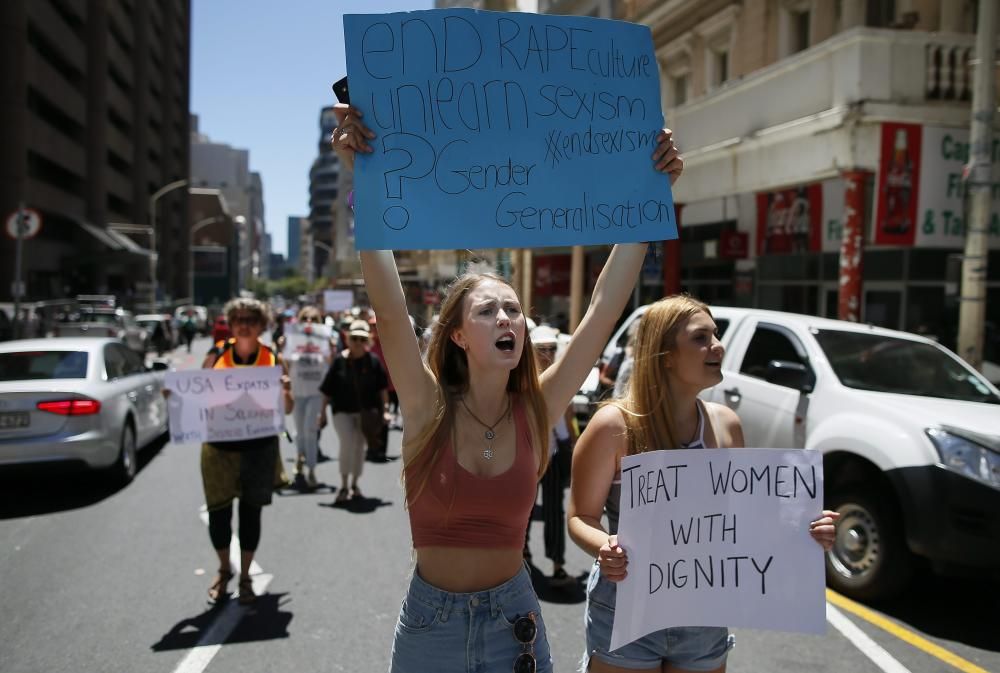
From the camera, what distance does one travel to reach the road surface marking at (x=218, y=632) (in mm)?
4363

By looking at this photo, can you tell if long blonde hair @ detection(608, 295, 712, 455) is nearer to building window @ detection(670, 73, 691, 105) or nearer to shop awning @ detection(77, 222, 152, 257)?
building window @ detection(670, 73, 691, 105)

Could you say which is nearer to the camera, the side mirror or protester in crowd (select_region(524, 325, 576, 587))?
protester in crowd (select_region(524, 325, 576, 587))

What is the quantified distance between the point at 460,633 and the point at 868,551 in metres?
4.02

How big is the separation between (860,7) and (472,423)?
43.3ft

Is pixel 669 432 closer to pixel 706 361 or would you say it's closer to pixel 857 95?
pixel 706 361

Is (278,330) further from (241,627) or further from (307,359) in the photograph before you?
(241,627)

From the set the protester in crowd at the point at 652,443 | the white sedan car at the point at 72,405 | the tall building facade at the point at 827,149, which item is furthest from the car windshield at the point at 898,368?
the white sedan car at the point at 72,405

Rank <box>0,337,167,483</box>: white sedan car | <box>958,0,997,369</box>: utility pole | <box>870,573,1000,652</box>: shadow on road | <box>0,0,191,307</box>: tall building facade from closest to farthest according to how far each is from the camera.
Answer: <box>870,573,1000,652</box>: shadow on road < <box>0,337,167,483</box>: white sedan car < <box>958,0,997,369</box>: utility pole < <box>0,0,191,307</box>: tall building facade

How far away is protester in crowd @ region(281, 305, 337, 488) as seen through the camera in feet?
29.5

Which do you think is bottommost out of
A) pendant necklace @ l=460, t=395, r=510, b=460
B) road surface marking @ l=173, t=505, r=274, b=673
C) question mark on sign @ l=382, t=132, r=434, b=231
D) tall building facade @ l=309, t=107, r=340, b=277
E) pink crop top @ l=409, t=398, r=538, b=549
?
road surface marking @ l=173, t=505, r=274, b=673

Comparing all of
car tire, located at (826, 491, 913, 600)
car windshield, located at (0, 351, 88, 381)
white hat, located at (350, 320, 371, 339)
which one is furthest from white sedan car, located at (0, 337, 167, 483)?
car tire, located at (826, 491, 913, 600)

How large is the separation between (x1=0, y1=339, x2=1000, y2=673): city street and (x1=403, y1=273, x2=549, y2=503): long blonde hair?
1080mm

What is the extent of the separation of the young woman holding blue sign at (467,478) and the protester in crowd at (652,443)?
0.26 metres

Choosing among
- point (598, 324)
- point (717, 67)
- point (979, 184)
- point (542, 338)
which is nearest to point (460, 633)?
point (598, 324)
